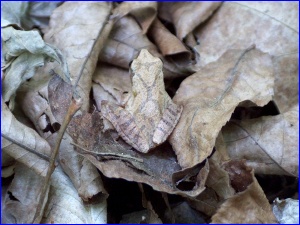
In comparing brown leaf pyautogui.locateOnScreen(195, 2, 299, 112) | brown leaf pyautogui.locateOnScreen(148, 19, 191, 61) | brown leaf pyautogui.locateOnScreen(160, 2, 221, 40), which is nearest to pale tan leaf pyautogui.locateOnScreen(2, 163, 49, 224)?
brown leaf pyautogui.locateOnScreen(148, 19, 191, 61)

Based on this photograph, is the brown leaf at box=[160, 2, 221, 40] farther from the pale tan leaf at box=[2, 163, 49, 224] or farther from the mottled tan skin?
the pale tan leaf at box=[2, 163, 49, 224]

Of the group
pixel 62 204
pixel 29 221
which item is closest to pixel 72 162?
pixel 62 204

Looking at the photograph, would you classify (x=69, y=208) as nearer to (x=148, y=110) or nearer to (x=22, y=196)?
(x=22, y=196)

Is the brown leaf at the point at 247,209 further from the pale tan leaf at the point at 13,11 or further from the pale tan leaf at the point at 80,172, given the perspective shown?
the pale tan leaf at the point at 13,11

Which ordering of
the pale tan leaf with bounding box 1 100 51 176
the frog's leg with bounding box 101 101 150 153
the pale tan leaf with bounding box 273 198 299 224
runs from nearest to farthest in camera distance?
the pale tan leaf with bounding box 273 198 299 224
the pale tan leaf with bounding box 1 100 51 176
the frog's leg with bounding box 101 101 150 153

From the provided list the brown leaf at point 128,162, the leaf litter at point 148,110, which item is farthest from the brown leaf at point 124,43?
the brown leaf at point 128,162
